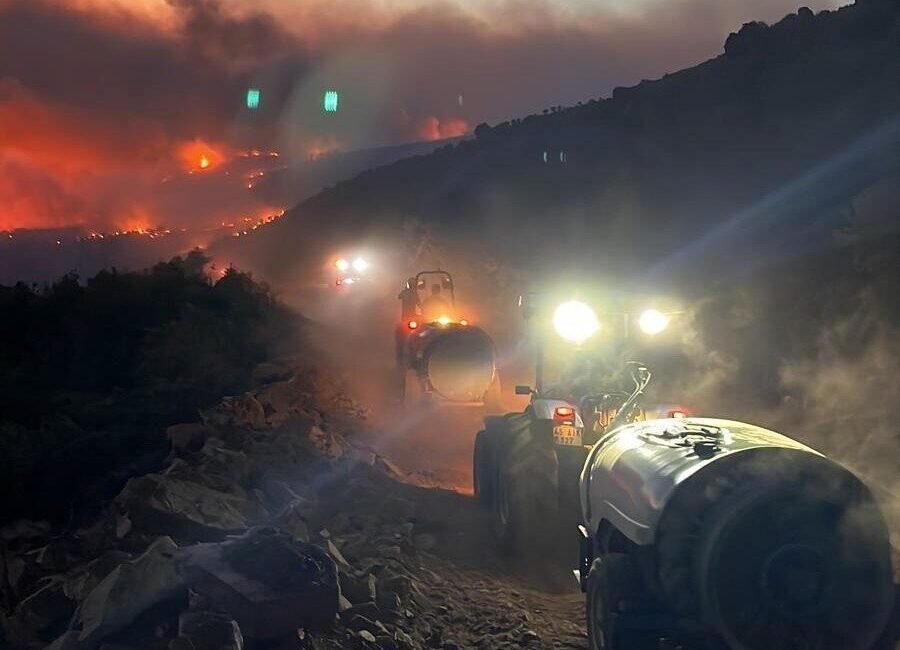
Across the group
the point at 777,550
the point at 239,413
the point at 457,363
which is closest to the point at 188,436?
the point at 239,413

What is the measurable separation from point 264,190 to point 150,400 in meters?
115

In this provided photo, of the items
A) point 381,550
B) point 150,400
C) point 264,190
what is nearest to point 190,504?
point 381,550

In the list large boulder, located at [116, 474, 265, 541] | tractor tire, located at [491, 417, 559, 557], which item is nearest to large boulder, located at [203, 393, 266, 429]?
large boulder, located at [116, 474, 265, 541]

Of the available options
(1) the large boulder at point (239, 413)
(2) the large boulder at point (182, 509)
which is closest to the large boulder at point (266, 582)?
(2) the large boulder at point (182, 509)

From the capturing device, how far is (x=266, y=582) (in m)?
7.00

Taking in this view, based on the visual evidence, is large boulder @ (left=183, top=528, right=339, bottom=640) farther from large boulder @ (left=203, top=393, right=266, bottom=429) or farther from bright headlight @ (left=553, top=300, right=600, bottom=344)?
large boulder @ (left=203, top=393, right=266, bottom=429)

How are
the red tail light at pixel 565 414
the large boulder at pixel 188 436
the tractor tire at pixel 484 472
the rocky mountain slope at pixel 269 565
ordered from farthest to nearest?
1. the large boulder at pixel 188 436
2. the tractor tire at pixel 484 472
3. the red tail light at pixel 565 414
4. the rocky mountain slope at pixel 269 565

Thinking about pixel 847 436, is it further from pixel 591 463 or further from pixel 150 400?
pixel 150 400

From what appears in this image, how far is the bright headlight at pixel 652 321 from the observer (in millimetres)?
10305

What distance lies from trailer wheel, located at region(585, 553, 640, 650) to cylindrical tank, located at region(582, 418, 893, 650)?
Result: 1.39 feet

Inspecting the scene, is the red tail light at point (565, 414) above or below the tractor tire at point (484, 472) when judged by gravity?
above

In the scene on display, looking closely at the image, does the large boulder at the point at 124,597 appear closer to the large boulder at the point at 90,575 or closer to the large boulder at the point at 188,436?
the large boulder at the point at 90,575

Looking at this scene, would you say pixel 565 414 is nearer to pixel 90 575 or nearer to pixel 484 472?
pixel 484 472

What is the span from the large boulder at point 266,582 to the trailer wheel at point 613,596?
2271mm
